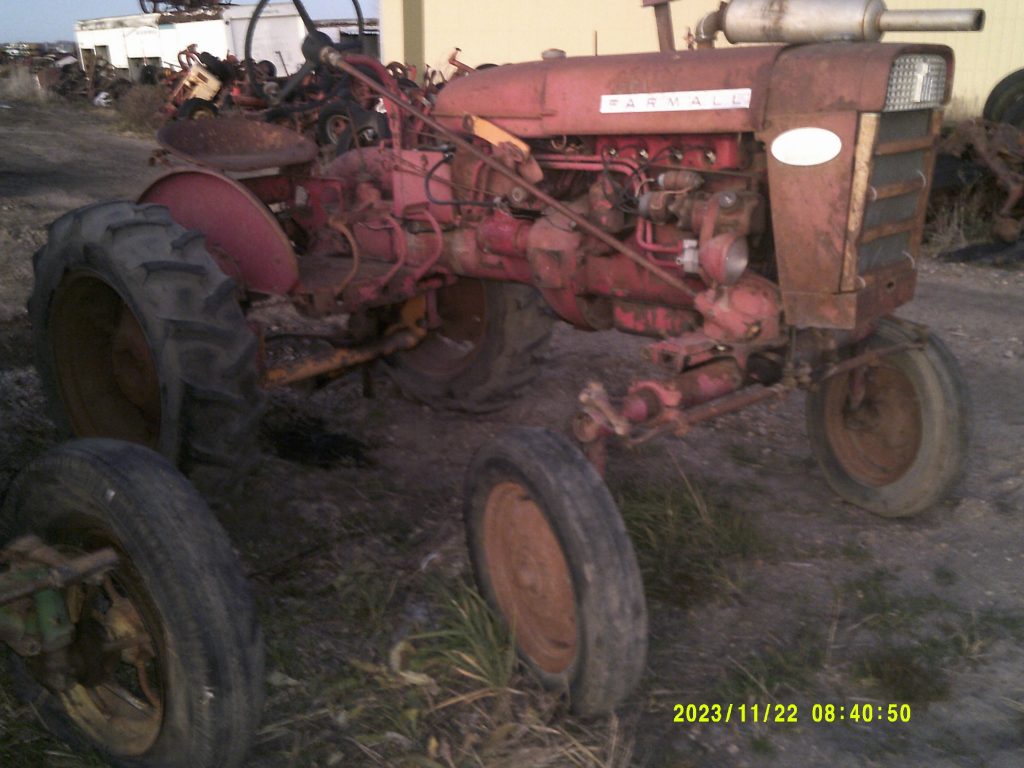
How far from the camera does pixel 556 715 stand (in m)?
2.36

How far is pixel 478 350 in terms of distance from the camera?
4.12 metres

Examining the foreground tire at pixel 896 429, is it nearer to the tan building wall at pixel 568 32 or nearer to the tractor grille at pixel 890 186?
the tractor grille at pixel 890 186

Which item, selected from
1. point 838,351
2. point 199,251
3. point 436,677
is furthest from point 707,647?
point 199,251

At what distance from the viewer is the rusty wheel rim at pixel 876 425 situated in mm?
3271

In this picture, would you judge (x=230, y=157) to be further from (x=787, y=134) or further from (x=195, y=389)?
(x=787, y=134)

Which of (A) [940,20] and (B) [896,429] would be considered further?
(B) [896,429]

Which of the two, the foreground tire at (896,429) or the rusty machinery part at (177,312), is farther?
the foreground tire at (896,429)

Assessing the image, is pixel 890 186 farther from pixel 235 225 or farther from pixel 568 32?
pixel 568 32

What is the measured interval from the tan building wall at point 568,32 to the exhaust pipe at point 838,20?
25.9ft

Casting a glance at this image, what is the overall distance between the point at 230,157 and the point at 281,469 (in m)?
1.27

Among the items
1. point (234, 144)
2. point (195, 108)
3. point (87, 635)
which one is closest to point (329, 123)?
point (195, 108)

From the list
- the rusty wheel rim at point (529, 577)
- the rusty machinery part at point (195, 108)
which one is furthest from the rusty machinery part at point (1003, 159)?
the rusty machinery part at point (195, 108)

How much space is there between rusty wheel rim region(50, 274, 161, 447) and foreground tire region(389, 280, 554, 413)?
120 cm

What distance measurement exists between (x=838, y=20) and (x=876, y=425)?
1.45 metres
